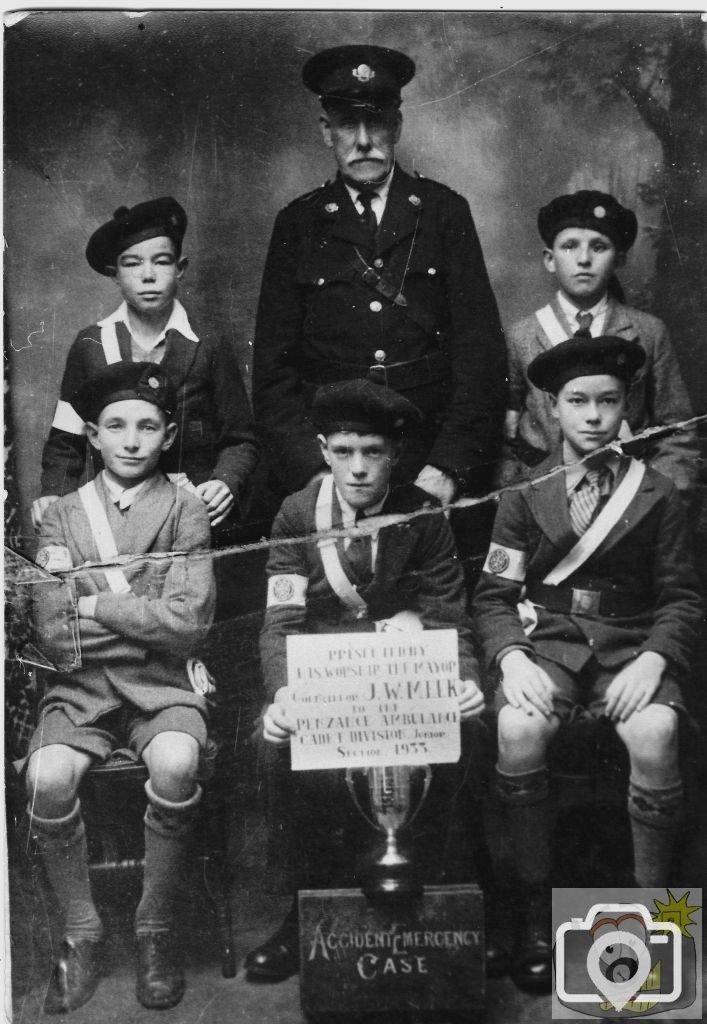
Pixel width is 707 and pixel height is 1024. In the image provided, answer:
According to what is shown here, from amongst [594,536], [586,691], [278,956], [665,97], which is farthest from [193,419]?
[665,97]

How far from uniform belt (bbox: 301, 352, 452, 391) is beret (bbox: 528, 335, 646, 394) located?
0.23 meters

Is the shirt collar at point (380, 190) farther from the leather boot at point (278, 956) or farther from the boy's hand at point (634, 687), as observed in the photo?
the leather boot at point (278, 956)

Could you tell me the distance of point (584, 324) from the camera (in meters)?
2.59

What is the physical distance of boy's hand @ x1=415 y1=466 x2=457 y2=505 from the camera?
256cm

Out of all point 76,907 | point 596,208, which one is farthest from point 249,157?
point 76,907

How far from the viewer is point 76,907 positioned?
8.14 feet

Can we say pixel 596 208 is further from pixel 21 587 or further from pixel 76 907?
pixel 76 907

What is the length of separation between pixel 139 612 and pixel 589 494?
1.09 meters

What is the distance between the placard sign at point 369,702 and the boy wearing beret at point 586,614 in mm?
144

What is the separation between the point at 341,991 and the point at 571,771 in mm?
720

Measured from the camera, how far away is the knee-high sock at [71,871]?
2482mm

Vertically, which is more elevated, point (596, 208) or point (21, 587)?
point (596, 208)

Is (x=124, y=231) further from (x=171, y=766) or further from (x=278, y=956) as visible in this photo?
(x=278, y=956)

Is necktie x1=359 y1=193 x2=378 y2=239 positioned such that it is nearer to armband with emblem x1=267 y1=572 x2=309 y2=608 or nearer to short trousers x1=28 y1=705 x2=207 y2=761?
armband with emblem x1=267 y1=572 x2=309 y2=608
